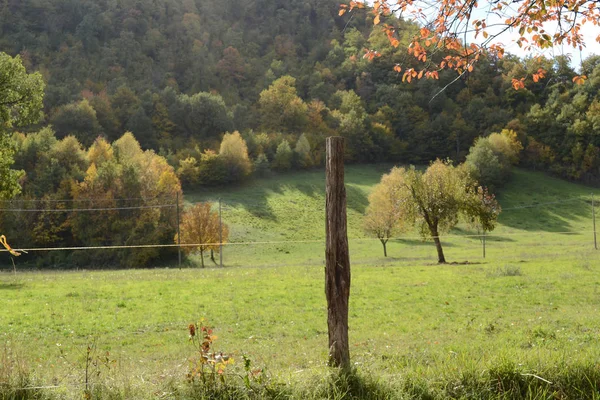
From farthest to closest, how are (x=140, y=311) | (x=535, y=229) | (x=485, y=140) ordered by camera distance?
(x=485, y=140) < (x=535, y=229) < (x=140, y=311)

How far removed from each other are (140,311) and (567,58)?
12378mm

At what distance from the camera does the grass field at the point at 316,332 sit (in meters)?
5.59

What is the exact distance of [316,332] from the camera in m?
11.8

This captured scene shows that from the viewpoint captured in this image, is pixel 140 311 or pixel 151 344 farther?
pixel 140 311

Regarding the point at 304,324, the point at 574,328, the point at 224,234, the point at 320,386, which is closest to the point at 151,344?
the point at 304,324

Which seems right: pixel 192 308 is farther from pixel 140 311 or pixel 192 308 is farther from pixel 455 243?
pixel 455 243

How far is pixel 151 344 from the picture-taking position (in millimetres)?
10719

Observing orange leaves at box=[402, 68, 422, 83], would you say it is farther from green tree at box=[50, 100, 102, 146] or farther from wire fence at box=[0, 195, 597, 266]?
green tree at box=[50, 100, 102, 146]

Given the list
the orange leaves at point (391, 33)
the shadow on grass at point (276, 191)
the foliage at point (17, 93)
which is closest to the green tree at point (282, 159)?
the shadow on grass at point (276, 191)

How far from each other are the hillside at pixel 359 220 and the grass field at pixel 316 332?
2659cm

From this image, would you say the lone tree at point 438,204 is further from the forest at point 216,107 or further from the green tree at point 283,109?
the green tree at point 283,109

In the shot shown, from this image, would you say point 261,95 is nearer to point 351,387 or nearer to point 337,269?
point 337,269

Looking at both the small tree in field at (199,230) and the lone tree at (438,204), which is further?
the small tree in field at (199,230)

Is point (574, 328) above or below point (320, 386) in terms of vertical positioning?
below
